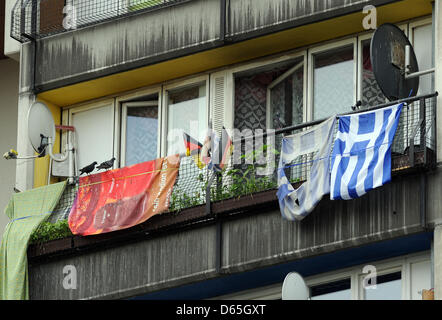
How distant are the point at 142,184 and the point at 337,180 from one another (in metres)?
4.53

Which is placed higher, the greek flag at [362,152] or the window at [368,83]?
the window at [368,83]

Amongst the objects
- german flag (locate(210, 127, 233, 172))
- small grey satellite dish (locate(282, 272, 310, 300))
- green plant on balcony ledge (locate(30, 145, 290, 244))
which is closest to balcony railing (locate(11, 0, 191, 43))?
german flag (locate(210, 127, 233, 172))

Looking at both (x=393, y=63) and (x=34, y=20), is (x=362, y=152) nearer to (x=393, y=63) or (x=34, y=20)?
(x=393, y=63)

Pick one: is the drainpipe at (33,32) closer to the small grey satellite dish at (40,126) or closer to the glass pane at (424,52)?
the small grey satellite dish at (40,126)

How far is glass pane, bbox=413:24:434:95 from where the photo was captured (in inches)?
1277

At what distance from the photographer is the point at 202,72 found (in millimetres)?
35594

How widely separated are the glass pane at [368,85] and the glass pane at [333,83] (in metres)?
0.23

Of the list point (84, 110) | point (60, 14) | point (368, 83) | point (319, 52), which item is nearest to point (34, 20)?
point (60, 14)

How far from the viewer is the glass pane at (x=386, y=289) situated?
104 feet

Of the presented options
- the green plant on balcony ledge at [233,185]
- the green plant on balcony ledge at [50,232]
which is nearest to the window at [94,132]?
the green plant on balcony ledge at [50,232]
